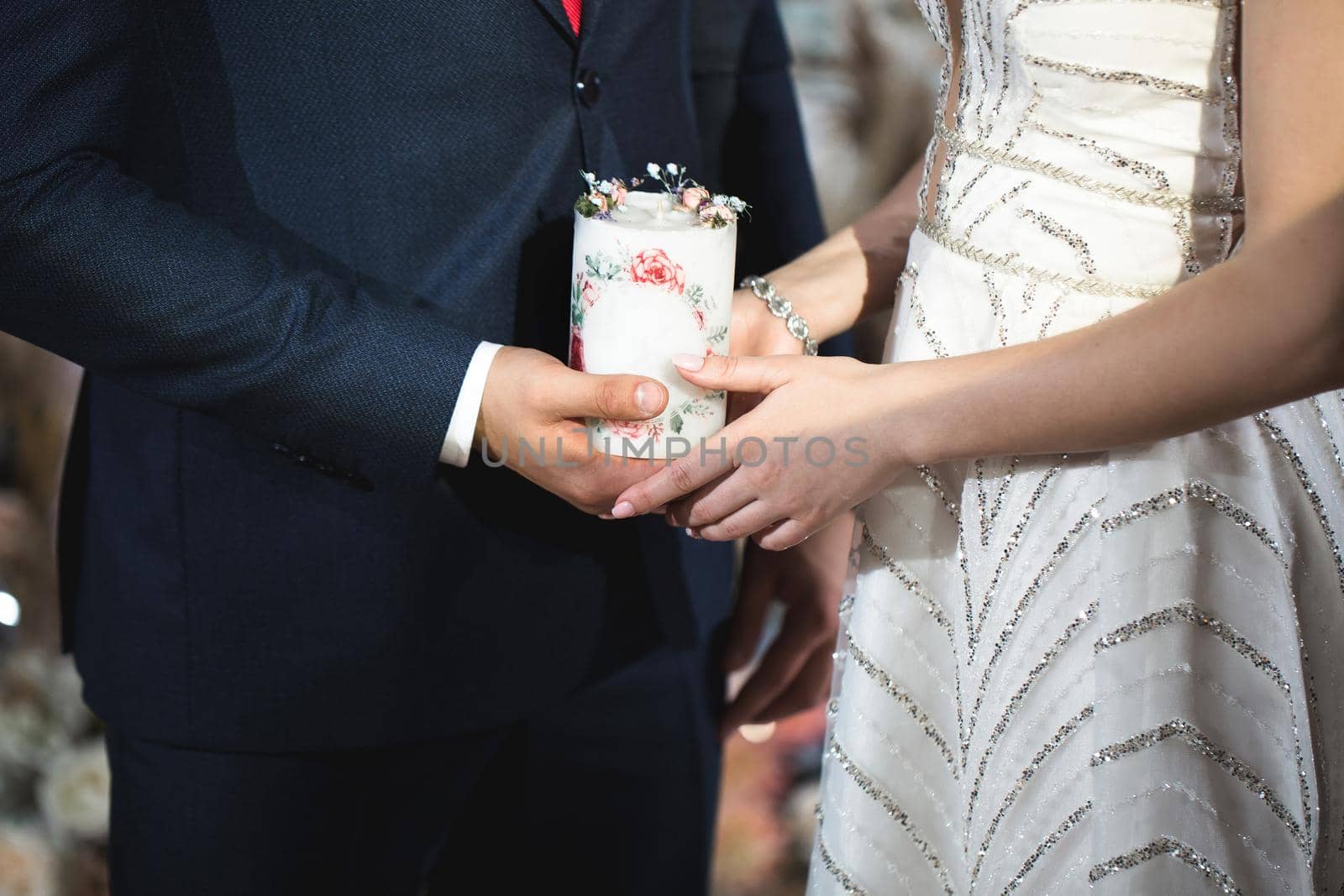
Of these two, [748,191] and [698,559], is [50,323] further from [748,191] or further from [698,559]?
[748,191]

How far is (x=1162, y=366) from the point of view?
74cm

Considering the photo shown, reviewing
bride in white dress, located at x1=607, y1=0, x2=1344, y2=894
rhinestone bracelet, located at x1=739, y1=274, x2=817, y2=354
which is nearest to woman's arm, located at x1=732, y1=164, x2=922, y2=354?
rhinestone bracelet, located at x1=739, y1=274, x2=817, y2=354

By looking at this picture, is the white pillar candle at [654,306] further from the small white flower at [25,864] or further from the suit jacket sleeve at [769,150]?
the small white flower at [25,864]

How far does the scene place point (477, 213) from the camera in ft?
3.31

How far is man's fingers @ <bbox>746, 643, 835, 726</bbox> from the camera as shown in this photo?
55.5 inches

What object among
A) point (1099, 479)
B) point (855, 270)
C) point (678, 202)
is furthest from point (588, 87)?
point (1099, 479)

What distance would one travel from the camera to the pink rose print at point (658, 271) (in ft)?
2.73

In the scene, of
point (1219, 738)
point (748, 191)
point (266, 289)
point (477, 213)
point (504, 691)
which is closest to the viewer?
point (1219, 738)

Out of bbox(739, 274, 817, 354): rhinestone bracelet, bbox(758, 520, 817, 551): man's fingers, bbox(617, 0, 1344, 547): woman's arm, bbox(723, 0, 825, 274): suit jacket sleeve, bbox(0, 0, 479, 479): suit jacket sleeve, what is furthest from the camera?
bbox(723, 0, 825, 274): suit jacket sleeve

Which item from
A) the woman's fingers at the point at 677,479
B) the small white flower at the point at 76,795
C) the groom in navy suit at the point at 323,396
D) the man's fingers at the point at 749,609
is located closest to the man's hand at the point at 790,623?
the man's fingers at the point at 749,609

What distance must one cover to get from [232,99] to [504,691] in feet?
1.85

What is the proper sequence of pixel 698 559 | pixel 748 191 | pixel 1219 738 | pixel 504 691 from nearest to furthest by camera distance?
pixel 1219 738 → pixel 504 691 → pixel 698 559 → pixel 748 191

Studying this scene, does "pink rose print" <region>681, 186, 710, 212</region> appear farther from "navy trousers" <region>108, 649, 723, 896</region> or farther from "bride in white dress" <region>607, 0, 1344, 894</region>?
"navy trousers" <region>108, 649, 723, 896</region>

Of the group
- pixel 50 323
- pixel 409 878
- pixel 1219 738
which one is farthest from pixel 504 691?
pixel 1219 738
